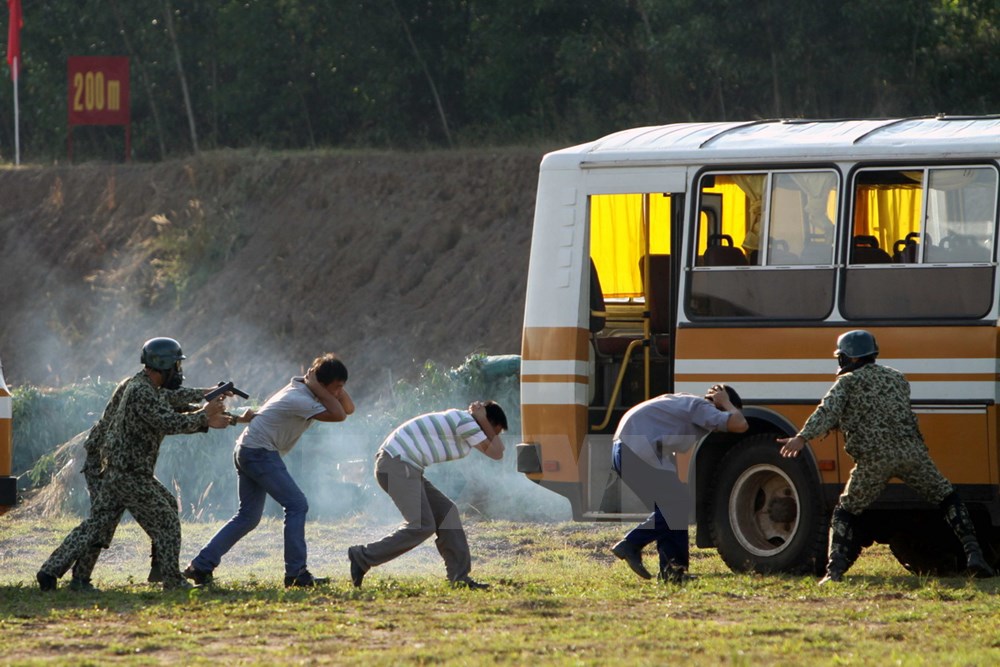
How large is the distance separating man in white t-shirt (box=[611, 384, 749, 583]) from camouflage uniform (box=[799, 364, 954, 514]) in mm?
598

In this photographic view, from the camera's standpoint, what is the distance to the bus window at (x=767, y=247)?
38.7ft

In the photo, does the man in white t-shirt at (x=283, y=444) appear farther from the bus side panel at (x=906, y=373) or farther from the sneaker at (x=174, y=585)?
the bus side panel at (x=906, y=373)

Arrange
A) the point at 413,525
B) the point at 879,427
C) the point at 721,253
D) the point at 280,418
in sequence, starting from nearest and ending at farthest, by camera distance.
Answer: the point at 879,427 < the point at 413,525 < the point at 280,418 < the point at 721,253

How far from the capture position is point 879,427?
35.3ft

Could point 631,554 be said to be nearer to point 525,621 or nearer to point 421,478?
point 421,478

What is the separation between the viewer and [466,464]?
1797cm

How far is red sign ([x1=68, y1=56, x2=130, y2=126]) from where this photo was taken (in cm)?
3900

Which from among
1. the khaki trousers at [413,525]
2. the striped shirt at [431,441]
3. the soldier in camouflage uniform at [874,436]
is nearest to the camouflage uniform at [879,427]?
the soldier in camouflage uniform at [874,436]

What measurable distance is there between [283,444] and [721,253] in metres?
3.31

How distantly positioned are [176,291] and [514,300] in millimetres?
8360

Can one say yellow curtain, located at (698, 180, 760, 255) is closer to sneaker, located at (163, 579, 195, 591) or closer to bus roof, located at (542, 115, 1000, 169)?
bus roof, located at (542, 115, 1000, 169)

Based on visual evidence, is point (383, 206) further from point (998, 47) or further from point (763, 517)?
point (763, 517)

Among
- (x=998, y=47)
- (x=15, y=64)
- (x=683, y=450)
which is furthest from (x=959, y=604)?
(x=15, y=64)

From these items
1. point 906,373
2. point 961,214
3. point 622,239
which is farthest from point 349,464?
point 961,214
